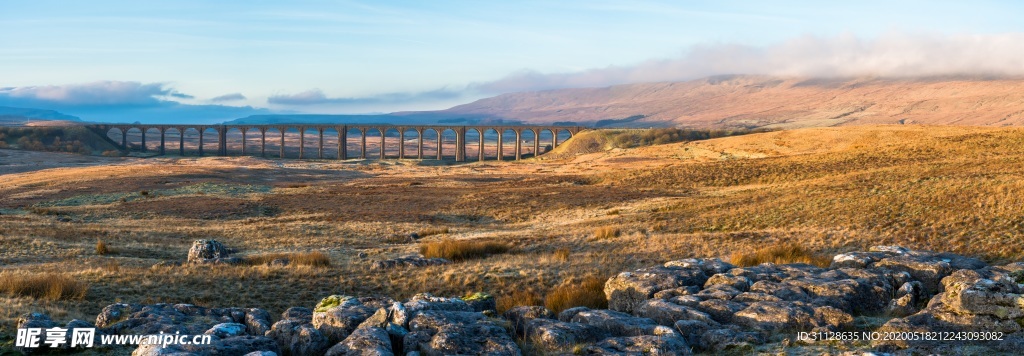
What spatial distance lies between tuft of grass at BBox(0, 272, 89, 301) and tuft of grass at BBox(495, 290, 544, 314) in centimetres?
846

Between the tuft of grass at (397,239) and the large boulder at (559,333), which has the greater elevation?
the large boulder at (559,333)

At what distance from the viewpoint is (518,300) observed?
50.0ft

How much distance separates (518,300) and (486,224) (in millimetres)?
21121

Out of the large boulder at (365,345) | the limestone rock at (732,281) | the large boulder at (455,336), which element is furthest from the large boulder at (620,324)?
the large boulder at (365,345)

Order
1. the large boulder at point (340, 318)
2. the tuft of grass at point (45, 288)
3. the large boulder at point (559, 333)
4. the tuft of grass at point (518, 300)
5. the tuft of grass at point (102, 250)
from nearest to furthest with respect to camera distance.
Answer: the large boulder at point (559, 333)
the large boulder at point (340, 318)
the tuft of grass at point (45, 288)
the tuft of grass at point (518, 300)
the tuft of grass at point (102, 250)

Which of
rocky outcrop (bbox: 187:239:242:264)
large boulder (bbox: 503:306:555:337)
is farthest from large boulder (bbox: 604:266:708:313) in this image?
rocky outcrop (bbox: 187:239:242:264)

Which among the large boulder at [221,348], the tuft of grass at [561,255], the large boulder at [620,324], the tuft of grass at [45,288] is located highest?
the large boulder at [221,348]

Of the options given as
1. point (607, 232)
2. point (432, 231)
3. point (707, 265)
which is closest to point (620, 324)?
point (707, 265)

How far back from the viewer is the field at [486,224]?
56.6 ft

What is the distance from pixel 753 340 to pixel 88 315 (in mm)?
11807

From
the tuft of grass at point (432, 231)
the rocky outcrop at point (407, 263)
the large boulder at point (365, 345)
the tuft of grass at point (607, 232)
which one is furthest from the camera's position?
the tuft of grass at point (432, 231)

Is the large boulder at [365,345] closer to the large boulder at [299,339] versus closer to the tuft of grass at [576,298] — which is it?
the large boulder at [299,339]

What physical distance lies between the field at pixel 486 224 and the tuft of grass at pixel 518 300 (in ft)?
0.40

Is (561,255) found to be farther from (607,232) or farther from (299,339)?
(299,339)
